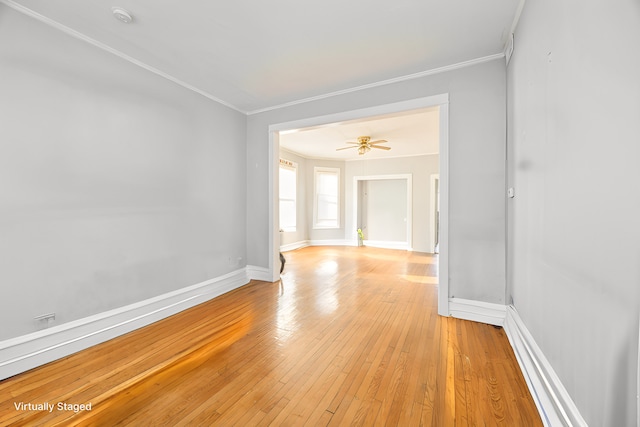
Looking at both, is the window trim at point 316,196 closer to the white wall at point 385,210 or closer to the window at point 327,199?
the window at point 327,199

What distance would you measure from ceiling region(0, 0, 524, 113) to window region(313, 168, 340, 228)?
16.1 ft

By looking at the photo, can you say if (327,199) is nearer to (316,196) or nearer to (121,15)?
(316,196)

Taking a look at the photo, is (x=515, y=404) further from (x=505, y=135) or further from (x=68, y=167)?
(x=68, y=167)

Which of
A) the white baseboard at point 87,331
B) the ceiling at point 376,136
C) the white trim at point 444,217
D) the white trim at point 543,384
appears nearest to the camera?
the white trim at point 543,384

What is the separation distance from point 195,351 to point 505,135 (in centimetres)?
353

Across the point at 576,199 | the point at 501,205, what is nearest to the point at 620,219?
the point at 576,199

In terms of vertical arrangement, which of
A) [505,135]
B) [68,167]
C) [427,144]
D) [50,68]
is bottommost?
[68,167]

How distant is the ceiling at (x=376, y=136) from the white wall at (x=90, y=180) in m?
1.76

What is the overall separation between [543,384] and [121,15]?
3858mm

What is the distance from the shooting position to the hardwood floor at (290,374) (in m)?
1.50

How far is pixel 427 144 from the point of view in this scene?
6121 mm

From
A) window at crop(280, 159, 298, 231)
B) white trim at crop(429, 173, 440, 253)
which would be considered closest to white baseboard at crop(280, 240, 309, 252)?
window at crop(280, 159, 298, 231)

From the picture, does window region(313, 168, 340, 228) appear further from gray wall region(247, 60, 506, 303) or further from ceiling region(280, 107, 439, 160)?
gray wall region(247, 60, 506, 303)

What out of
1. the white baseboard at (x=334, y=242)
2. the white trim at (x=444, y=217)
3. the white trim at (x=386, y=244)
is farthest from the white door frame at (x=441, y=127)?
the white baseboard at (x=334, y=242)
